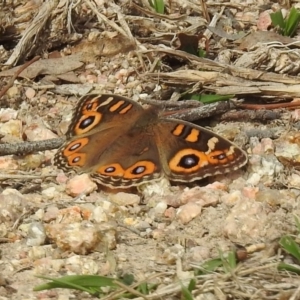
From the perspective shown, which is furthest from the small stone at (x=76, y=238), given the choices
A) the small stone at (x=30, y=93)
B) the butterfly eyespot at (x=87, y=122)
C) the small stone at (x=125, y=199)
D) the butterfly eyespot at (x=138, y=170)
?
the small stone at (x=30, y=93)

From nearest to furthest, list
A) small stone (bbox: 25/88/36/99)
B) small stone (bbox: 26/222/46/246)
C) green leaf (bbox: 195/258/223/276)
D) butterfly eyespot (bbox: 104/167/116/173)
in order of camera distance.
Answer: green leaf (bbox: 195/258/223/276) → small stone (bbox: 26/222/46/246) → butterfly eyespot (bbox: 104/167/116/173) → small stone (bbox: 25/88/36/99)

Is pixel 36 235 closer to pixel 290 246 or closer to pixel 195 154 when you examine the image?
pixel 195 154

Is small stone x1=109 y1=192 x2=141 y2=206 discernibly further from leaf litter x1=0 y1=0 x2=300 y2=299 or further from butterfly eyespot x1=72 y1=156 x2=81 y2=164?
butterfly eyespot x1=72 y1=156 x2=81 y2=164

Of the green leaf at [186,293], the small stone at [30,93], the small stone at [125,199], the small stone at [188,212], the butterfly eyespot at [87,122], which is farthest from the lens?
the small stone at [30,93]

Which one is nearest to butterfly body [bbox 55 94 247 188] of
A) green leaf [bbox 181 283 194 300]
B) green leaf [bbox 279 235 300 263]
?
green leaf [bbox 279 235 300 263]

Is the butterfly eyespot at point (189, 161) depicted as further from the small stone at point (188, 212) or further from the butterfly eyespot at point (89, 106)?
the butterfly eyespot at point (89, 106)

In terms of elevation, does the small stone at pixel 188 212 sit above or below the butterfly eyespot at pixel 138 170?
below

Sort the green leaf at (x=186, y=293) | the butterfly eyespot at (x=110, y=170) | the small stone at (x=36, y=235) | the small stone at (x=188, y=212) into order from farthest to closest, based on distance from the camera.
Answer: the butterfly eyespot at (x=110, y=170) → the small stone at (x=188, y=212) → the small stone at (x=36, y=235) → the green leaf at (x=186, y=293)

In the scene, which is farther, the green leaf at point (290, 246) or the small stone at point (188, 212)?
the small stone at point (188, 212)
